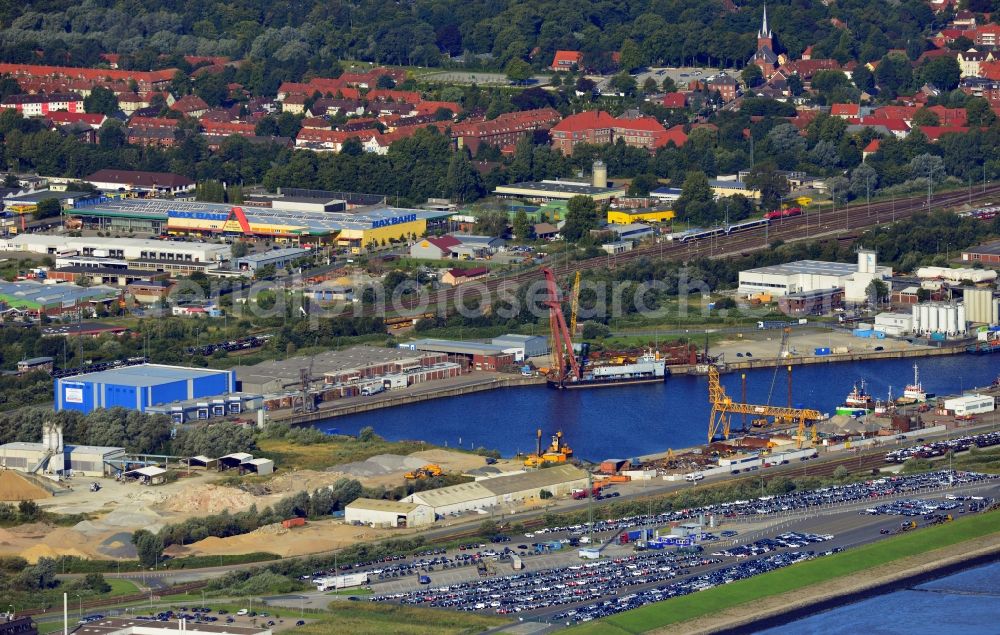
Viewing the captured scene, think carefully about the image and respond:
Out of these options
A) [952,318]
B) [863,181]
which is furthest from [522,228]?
[952,318]

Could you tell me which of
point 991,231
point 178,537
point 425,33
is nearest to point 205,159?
point 425,33

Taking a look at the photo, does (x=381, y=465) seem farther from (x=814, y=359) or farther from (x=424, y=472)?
(x=814, y=359)

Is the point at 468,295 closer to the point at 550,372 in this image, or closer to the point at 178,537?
the point at 550,372

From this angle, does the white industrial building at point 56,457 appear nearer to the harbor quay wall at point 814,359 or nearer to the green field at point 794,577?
the green field at point 794,577

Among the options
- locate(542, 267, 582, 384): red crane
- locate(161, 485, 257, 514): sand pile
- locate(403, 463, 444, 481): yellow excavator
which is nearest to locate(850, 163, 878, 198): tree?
locate(542, 267, 582, 384): red crane

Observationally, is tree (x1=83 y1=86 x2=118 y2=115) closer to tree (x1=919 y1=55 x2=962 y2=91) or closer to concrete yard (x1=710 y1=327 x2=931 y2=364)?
tree (x1=919 y1=55 x2=962 y2=91)

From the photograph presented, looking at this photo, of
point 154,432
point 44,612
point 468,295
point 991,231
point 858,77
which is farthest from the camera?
point 858,77
